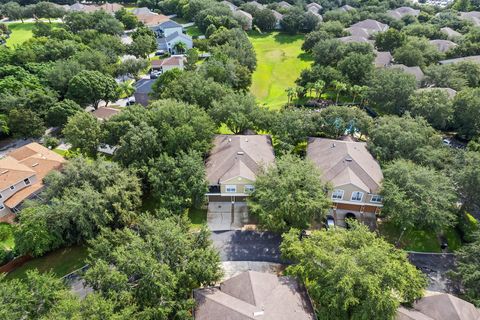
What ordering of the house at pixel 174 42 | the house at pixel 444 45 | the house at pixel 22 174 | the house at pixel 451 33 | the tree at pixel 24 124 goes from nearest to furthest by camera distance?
1. the house at pixel 22 174
2. the tree at pixel 24 124
3. the house at pixel 444 45
4. the house at pixel 451 33
5. the house at pixel 174 42

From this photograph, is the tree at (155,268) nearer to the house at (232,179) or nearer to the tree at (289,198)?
the tree at (289,198)

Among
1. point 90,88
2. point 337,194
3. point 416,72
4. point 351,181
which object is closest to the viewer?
point 351,181

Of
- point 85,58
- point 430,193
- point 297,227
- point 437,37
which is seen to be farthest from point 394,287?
point 437,37

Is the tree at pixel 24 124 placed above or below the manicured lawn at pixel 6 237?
above

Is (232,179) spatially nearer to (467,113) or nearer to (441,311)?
(441,311)

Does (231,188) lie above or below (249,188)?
below

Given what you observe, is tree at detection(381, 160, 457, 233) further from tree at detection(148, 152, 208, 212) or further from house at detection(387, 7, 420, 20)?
house at detection(387, 7, 420, 20)

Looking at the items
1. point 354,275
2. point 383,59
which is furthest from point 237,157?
point 383,59

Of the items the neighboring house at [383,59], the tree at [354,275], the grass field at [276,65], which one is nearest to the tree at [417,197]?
the tree at [354,275]
